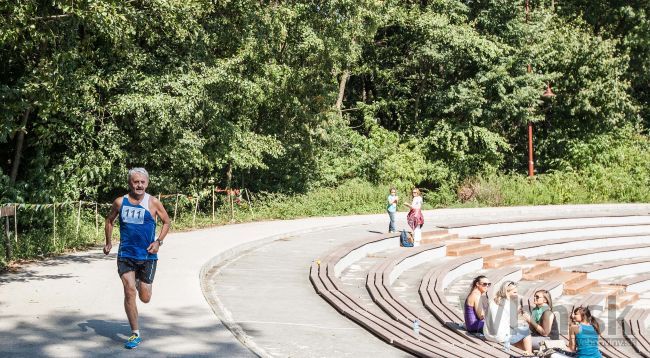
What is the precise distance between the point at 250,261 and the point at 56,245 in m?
4.12

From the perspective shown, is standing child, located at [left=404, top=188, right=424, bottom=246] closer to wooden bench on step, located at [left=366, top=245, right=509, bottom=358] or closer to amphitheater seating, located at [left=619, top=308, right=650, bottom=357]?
wooden bench on step, located at [left=366, top=245, right=509, bottom=358]

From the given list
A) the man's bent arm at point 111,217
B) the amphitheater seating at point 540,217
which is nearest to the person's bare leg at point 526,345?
the man's bent arm at point 111,217

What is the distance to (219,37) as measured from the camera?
76.0ft

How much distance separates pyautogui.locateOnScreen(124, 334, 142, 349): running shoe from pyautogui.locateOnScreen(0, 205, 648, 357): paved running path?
Result: 7 cm

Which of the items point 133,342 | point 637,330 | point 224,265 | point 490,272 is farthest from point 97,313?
point 490,272

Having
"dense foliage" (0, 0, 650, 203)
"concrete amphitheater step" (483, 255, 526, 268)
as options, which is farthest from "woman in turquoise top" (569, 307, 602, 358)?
"concrete amphitheater step" (483, 255, 526, 268)

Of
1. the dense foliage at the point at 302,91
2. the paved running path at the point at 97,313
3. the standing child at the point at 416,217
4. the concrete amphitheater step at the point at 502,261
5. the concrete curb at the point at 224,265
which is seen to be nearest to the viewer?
the paved running path at the point at 97,313

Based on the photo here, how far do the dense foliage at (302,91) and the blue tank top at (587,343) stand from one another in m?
8.15

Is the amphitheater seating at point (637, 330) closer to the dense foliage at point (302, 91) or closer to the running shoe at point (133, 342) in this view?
the running shoe at point (133, 342)

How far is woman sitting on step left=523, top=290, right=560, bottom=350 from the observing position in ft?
31.1

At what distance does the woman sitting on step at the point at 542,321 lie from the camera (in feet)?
31.1

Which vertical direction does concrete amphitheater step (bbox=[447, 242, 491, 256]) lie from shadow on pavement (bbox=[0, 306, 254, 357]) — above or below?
below

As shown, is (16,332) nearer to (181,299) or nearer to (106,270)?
(181,299)

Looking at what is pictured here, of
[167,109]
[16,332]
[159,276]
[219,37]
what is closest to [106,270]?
[159,276]
